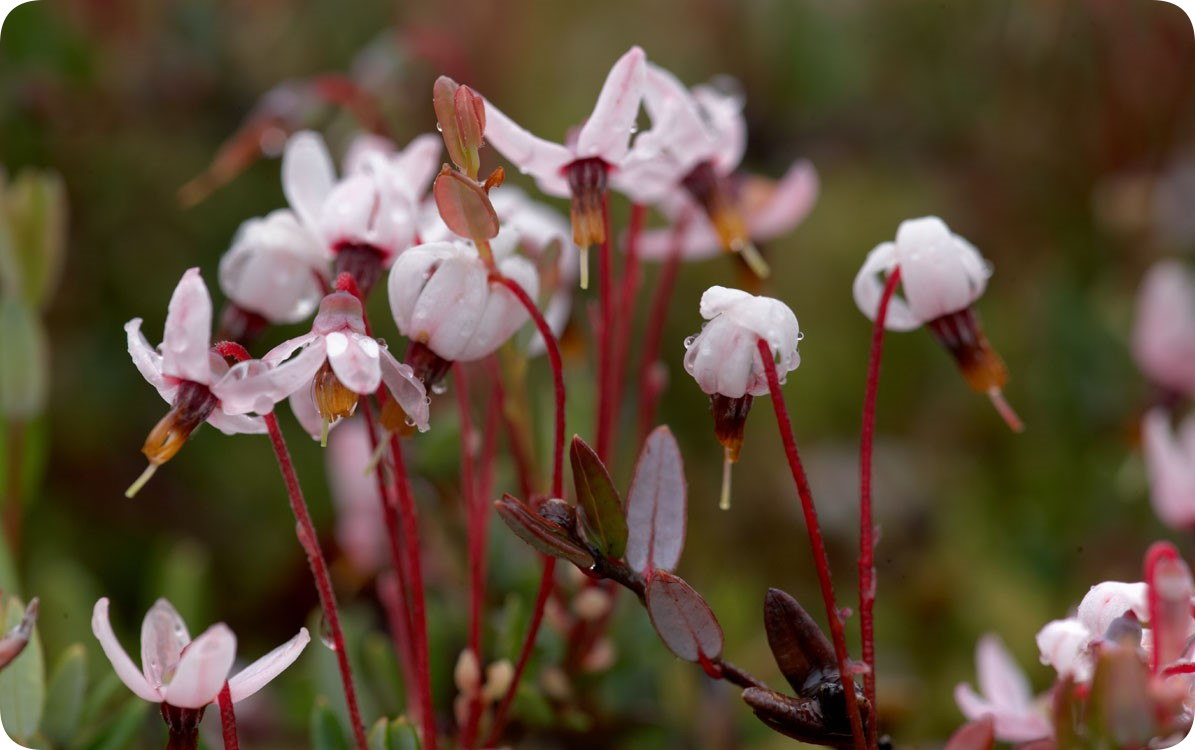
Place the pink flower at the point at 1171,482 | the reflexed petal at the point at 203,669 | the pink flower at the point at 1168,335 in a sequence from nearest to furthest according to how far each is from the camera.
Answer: the reflexed petal at the point at 203,669, the pink flower at the point at 1171,482, the pink flower at the point at 1168,335

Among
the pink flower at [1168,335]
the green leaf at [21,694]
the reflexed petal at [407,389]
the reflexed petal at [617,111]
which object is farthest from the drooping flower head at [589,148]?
the pink flower at [1168,335]


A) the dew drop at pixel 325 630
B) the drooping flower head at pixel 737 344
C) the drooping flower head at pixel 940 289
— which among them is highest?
the drooping flower head at pixel 940 289

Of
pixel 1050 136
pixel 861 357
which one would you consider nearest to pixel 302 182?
pixel 861 357

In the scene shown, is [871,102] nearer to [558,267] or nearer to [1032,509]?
[1032,509]

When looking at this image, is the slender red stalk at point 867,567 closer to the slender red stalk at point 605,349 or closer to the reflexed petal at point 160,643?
the slender red stalk at point 605,349

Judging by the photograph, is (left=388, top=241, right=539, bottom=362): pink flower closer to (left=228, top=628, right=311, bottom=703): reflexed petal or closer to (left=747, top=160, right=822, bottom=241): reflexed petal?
(left=228, top=628, right=311, bottom=703): reflexed petal

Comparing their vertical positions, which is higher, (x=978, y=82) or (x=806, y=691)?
(x=978, y=82)

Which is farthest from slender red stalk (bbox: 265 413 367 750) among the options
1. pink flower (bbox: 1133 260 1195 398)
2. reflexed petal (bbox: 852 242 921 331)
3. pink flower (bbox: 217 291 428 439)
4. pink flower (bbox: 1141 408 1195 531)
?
pink flower (bbox: 1133 260 1195 398)

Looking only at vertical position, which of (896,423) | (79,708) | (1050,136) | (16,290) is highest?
(1050,136)
